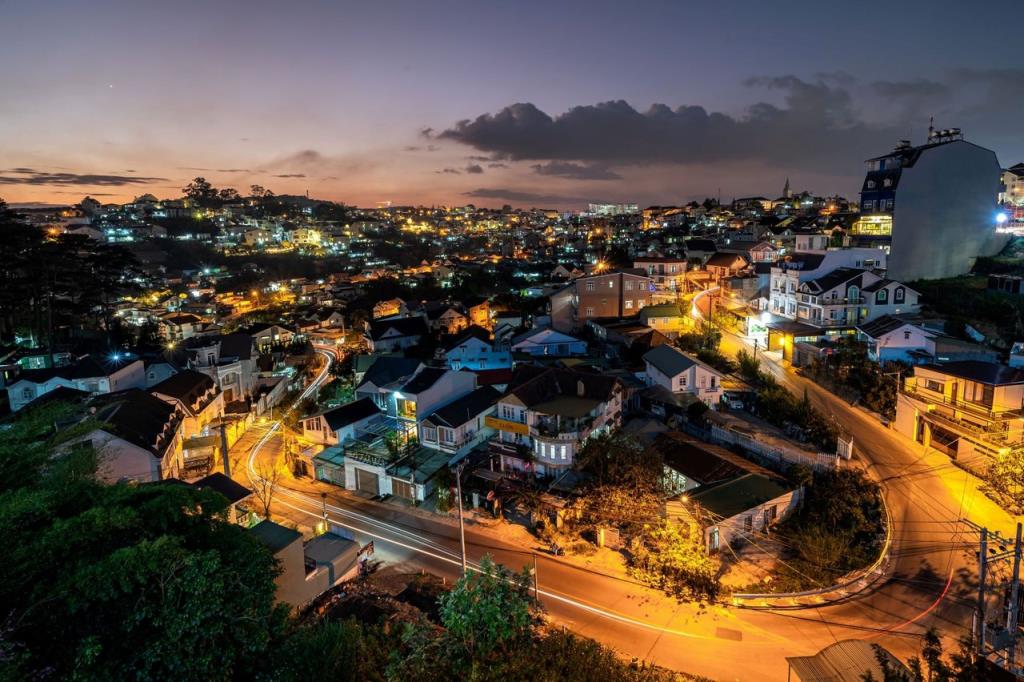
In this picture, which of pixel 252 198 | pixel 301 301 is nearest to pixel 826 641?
pixel 301 301

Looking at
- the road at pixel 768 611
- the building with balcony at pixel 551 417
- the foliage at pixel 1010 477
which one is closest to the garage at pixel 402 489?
the road at pixel 768 611

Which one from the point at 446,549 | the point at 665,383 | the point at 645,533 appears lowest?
the point at 446,549

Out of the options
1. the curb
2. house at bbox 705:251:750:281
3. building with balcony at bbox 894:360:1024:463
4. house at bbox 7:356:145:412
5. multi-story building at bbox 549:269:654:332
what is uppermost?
house at bbox 705:251:750:281

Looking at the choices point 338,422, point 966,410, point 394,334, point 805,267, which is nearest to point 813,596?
point 966,410

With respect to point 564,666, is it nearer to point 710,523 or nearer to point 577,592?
point 577,592

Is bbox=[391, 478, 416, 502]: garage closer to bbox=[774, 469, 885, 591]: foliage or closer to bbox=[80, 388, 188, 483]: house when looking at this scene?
bbox=[80, 388, 188, 483]: house

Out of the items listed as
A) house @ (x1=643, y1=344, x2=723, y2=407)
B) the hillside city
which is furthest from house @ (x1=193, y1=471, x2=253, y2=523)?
house @ (x1=643, y1=344, x2=723, y2=407)

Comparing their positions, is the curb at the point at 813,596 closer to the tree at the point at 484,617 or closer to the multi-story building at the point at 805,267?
the tree at the point at 484,617

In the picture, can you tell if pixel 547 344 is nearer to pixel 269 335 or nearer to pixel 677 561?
pixel 677 561
